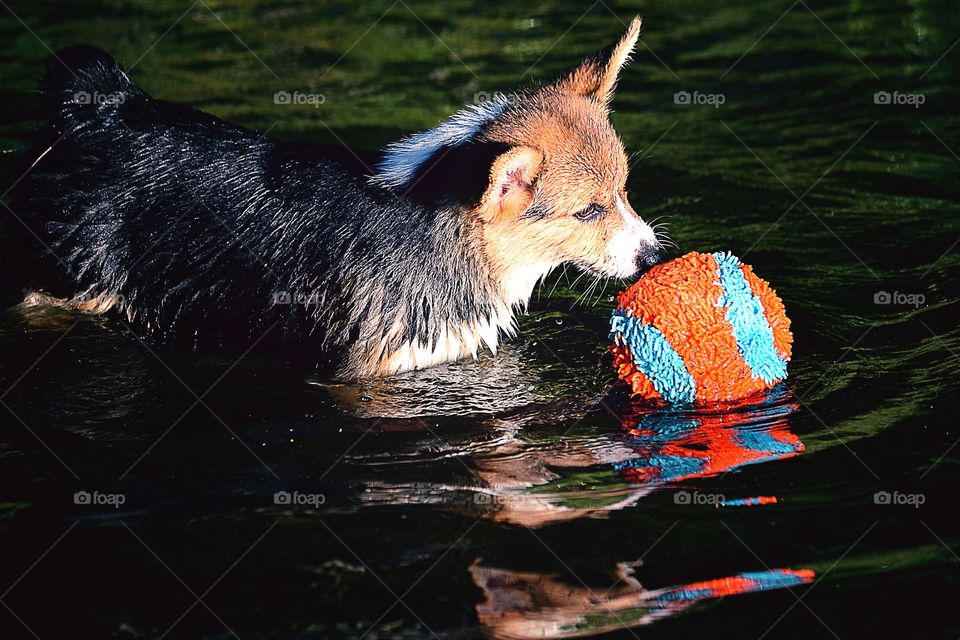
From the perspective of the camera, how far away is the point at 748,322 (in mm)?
5797

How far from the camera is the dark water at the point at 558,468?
4277 millimetres

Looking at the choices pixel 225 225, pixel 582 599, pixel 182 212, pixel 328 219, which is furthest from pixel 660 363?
pixel 182 212

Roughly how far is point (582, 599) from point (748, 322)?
6.88 feet

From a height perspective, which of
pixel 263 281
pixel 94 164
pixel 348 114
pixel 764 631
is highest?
pixel 348 114

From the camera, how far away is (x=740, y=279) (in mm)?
5875

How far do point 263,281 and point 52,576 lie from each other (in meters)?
2.47

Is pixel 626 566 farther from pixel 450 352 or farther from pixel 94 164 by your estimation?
pixel 94 164

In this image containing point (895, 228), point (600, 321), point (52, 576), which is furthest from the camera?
point (895, 228)

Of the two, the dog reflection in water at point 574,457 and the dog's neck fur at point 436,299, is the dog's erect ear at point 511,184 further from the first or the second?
the dog reflection in water at point 574,457

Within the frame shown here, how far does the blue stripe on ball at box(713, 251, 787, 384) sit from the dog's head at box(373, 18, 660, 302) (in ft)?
1.80

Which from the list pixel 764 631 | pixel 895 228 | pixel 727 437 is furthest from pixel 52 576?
pixel 895 228

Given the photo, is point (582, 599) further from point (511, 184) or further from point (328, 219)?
point (328, 219)

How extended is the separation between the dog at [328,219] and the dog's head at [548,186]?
0.04ft

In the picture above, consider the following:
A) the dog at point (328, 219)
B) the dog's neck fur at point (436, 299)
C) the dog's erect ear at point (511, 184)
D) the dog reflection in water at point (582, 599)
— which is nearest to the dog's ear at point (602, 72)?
the dog at point (328, 219)
